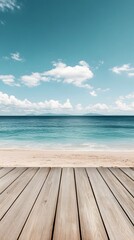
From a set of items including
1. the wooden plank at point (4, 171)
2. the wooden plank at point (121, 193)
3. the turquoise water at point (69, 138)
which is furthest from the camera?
the turquoise water at point (69, 138)

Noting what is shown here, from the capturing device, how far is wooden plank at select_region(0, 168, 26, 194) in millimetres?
2791

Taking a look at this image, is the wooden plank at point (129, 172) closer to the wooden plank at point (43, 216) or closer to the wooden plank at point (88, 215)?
the wooden plank at point (88, 215)

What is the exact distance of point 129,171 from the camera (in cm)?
365

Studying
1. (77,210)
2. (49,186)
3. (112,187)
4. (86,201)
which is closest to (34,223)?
(77,210)

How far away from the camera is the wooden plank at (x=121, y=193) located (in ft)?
7.07

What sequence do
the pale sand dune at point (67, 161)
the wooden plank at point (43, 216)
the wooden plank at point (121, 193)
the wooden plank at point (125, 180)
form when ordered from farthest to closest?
the pale sand dune at point (67, 161), the wooden plank at point (125, 180), the wooden plank at point (121, 193), the wooden plank at point (43, 216)

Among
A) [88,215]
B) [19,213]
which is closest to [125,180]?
[88,215]

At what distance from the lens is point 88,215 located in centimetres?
202

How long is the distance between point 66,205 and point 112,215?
1.67 ft

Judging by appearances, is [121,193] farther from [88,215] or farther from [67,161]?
[67,161]

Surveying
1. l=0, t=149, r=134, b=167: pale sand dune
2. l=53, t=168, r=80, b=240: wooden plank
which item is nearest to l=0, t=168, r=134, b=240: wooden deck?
l=53, t=168, r=80, b=240: wooden plank

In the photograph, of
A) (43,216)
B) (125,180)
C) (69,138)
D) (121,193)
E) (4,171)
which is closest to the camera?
(43,216)

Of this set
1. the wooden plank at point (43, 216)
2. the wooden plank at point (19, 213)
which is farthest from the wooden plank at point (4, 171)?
the wooden plank at point (43, 216)

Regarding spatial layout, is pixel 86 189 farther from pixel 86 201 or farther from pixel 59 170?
pixel 59 170
